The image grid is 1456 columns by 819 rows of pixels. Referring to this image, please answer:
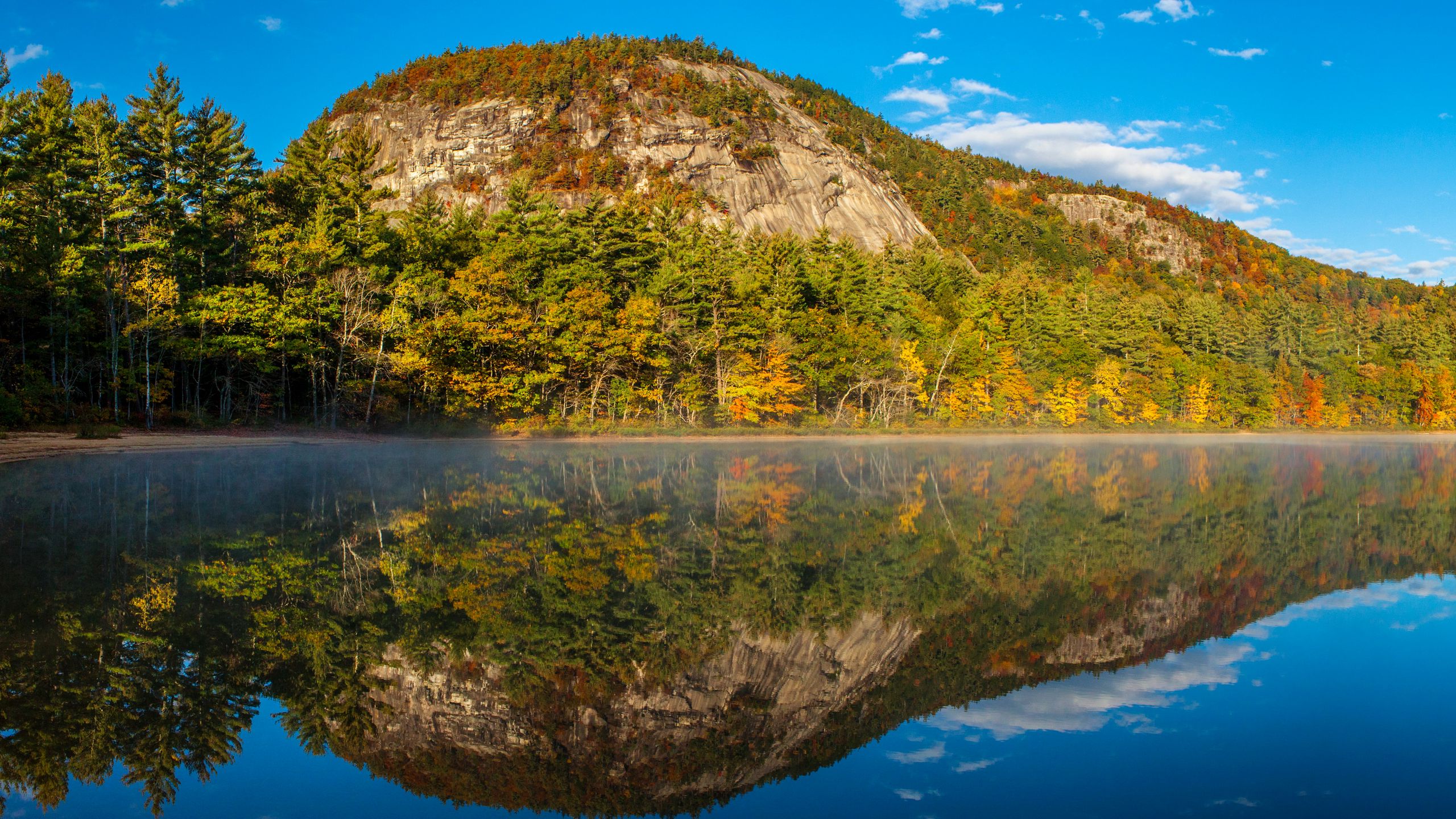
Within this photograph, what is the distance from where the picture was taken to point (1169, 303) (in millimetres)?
97188

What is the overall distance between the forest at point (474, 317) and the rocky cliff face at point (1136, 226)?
102m

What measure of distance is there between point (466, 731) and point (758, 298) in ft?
162

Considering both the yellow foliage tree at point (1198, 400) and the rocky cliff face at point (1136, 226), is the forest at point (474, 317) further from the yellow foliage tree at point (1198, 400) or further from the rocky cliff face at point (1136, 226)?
the rocky cliff face at point (1136, 226)

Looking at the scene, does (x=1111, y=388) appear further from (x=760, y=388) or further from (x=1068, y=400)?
(x=760, y=388)

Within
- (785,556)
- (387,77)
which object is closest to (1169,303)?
(785,556)

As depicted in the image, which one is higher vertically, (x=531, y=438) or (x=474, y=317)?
(x=474, y=317)

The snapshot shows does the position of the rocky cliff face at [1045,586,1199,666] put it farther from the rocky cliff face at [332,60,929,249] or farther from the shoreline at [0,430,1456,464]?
the rocky cliff face at [332,60,929,249]

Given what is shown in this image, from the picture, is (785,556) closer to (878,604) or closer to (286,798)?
(878,604)

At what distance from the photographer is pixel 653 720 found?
5.82m

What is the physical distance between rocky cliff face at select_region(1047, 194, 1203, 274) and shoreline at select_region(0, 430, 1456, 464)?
362 feet

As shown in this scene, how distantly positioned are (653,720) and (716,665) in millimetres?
1114

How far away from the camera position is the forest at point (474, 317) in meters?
37.2

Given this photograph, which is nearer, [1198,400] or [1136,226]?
[1198,400]

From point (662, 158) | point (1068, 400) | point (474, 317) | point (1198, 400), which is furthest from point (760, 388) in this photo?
point (662, 158)
